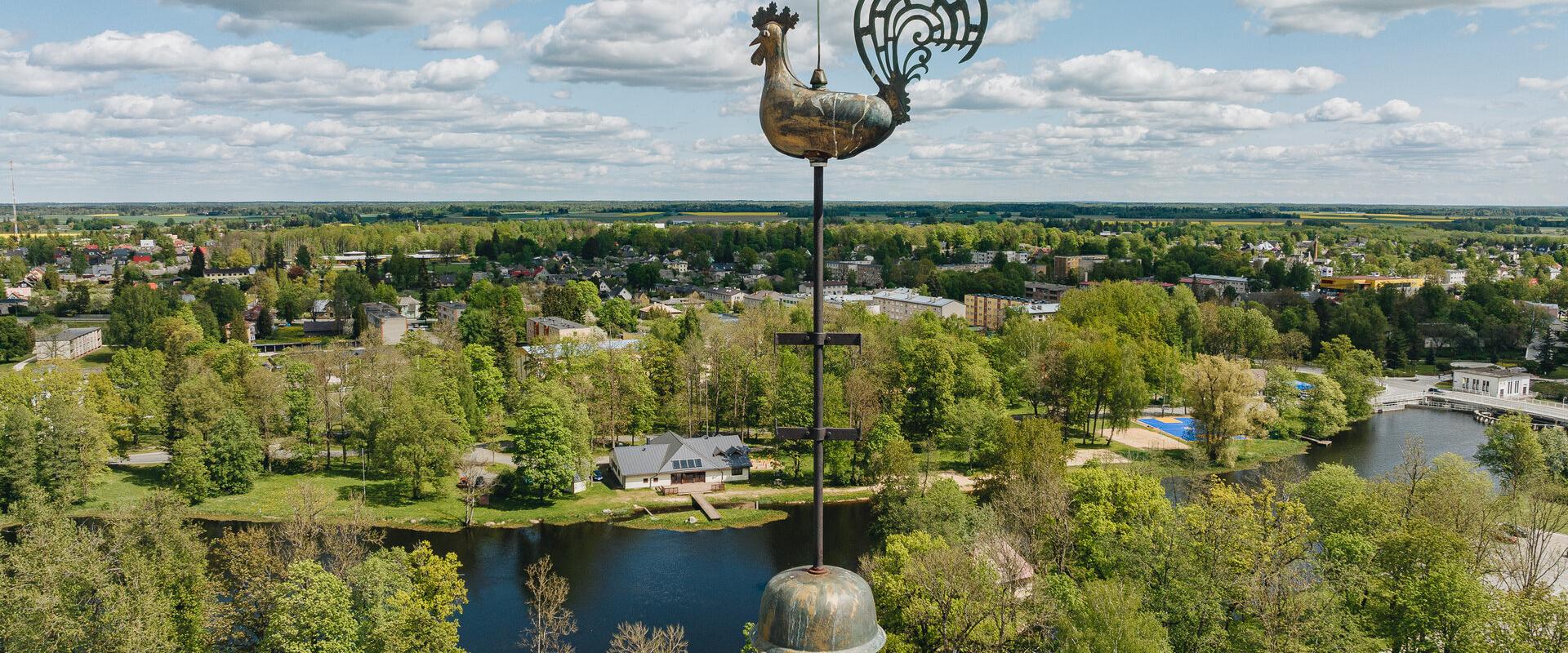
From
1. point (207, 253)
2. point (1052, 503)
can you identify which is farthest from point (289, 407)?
point (207, 253)

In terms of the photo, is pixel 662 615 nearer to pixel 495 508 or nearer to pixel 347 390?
pixel 495 508

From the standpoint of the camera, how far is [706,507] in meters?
43.2

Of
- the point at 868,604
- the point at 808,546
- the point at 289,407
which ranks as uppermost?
the point at 868,604

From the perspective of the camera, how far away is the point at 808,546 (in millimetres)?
39375

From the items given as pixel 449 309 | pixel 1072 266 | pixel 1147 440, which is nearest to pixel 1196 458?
pixel 1147 440

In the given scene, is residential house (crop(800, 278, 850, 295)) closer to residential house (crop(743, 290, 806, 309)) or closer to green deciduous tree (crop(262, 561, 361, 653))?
residential house (crop(743, 290, 806, 309))

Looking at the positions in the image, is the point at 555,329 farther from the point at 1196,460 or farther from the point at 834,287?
the point at 834,287

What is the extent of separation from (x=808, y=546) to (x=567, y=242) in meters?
154

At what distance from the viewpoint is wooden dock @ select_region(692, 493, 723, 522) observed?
4188 cm

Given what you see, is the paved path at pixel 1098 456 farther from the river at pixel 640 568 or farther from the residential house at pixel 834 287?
the residential house at pixel 834 287

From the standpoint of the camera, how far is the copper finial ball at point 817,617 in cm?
621

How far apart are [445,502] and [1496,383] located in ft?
230

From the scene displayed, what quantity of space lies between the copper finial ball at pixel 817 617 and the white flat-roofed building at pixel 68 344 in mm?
85981

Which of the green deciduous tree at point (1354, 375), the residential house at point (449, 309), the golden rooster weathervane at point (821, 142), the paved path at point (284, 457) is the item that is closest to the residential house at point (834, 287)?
the residential house at point (449, 309)
